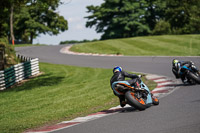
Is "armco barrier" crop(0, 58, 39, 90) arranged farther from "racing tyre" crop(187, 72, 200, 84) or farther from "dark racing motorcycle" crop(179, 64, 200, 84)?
"racing tyre" crop(187, 72, 200, 84)

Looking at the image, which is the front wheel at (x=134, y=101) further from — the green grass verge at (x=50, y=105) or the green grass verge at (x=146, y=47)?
the green grass verge at (x=146, y=47)

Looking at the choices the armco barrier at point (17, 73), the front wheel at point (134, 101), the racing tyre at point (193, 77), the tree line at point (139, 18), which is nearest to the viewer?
the front wheel at point (134, 101)

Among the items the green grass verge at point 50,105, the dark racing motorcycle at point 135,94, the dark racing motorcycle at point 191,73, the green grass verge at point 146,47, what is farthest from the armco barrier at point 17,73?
the green grass verge at point 146,47

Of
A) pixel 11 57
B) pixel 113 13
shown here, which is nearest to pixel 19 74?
pixel 11 57

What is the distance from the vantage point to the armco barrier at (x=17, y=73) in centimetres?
1825

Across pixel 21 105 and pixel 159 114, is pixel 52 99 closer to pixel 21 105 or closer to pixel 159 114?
pixel 21 105

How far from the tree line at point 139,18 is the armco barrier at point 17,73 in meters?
46.1

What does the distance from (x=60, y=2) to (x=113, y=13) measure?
54.3 metres

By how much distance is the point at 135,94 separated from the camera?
8562mm

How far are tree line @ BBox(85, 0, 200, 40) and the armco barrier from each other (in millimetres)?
46135

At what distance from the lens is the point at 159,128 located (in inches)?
248

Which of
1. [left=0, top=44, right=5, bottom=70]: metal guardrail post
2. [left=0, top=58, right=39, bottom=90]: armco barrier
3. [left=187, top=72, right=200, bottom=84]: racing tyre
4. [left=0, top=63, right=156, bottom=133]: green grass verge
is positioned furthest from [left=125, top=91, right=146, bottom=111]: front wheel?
[left=0, top=44, right=5, bottom=70]: metal guardrail post

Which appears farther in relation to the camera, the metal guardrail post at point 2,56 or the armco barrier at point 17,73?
the metal guardrail post at point 2,56

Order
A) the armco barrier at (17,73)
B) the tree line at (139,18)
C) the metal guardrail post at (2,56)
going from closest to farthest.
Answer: the armco barrier at (17,73), the metal guardrail post at (2,56), the tree line at (139,18)
